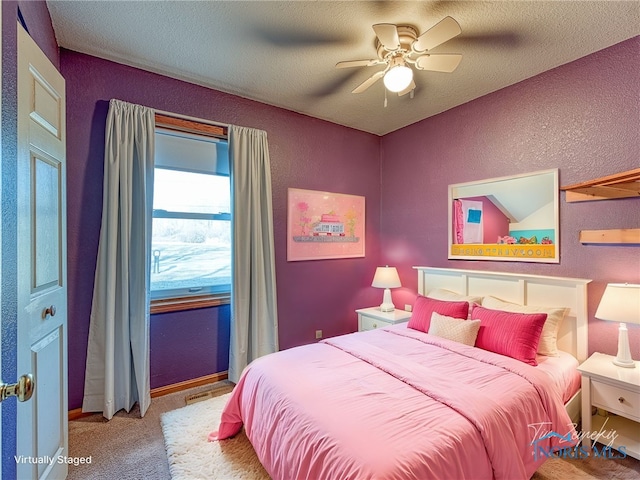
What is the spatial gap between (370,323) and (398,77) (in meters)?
2.51

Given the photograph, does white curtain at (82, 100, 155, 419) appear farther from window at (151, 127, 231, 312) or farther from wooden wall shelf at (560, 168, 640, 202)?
wooden wall shelf at (560, 168, 640, 202)

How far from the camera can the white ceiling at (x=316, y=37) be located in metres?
1.89

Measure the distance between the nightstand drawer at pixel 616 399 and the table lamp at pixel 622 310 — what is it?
216 millimetres

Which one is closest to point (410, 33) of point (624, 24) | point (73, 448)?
point (624, 24)

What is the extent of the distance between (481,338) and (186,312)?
247 centimetres

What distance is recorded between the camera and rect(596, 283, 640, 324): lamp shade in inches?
74.1

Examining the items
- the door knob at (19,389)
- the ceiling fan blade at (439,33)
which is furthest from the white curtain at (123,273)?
the ceiling fan blade at (439,33)

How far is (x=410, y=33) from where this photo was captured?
2061 mm

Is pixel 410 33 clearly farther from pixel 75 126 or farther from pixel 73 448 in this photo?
pixel 73 448

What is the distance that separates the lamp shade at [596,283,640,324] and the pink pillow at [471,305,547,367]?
→ 335 millimetres

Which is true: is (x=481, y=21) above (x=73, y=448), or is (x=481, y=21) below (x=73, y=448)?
above

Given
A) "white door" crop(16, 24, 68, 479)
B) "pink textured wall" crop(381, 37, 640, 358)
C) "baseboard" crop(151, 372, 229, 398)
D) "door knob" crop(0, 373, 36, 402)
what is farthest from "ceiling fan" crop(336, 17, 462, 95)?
"baseboard" crop(151, 372, 229, 398)

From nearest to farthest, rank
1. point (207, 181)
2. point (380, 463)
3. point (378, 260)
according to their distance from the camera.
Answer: point (380, 463) < point (207, 181) < point (378, 260)

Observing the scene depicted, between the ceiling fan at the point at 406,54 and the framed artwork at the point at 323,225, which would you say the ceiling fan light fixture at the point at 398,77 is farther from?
the framed artwork at the point at 323,225
